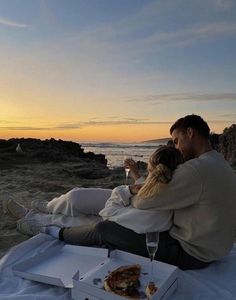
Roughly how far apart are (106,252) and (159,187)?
88cm

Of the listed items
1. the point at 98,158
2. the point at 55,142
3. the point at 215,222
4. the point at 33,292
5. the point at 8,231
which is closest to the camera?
the point at 33,292

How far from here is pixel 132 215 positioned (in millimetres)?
3809

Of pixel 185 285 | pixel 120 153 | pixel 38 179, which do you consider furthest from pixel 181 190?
pixel 120 153

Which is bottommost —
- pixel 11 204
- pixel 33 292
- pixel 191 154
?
pixel 33 292

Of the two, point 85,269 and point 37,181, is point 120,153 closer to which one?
point 37,181

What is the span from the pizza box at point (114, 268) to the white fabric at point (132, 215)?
11.8 inches

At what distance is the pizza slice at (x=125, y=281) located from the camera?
9.91 ft

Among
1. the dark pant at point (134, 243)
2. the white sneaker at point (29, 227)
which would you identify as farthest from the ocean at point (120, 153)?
the dark pant at point (134, 243)

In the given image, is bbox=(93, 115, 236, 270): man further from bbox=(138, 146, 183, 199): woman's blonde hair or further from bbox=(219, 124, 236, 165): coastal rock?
bbox=(219, 124, 236, 165): coastal rock

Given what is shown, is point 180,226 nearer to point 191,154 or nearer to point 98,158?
point 191,154

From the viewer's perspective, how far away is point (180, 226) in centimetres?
374

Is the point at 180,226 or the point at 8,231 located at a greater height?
the point at 180,226

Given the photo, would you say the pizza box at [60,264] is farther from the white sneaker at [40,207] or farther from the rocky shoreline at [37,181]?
the white sneaker at [40,207]

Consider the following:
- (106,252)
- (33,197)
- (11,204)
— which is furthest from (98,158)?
(106,252)
